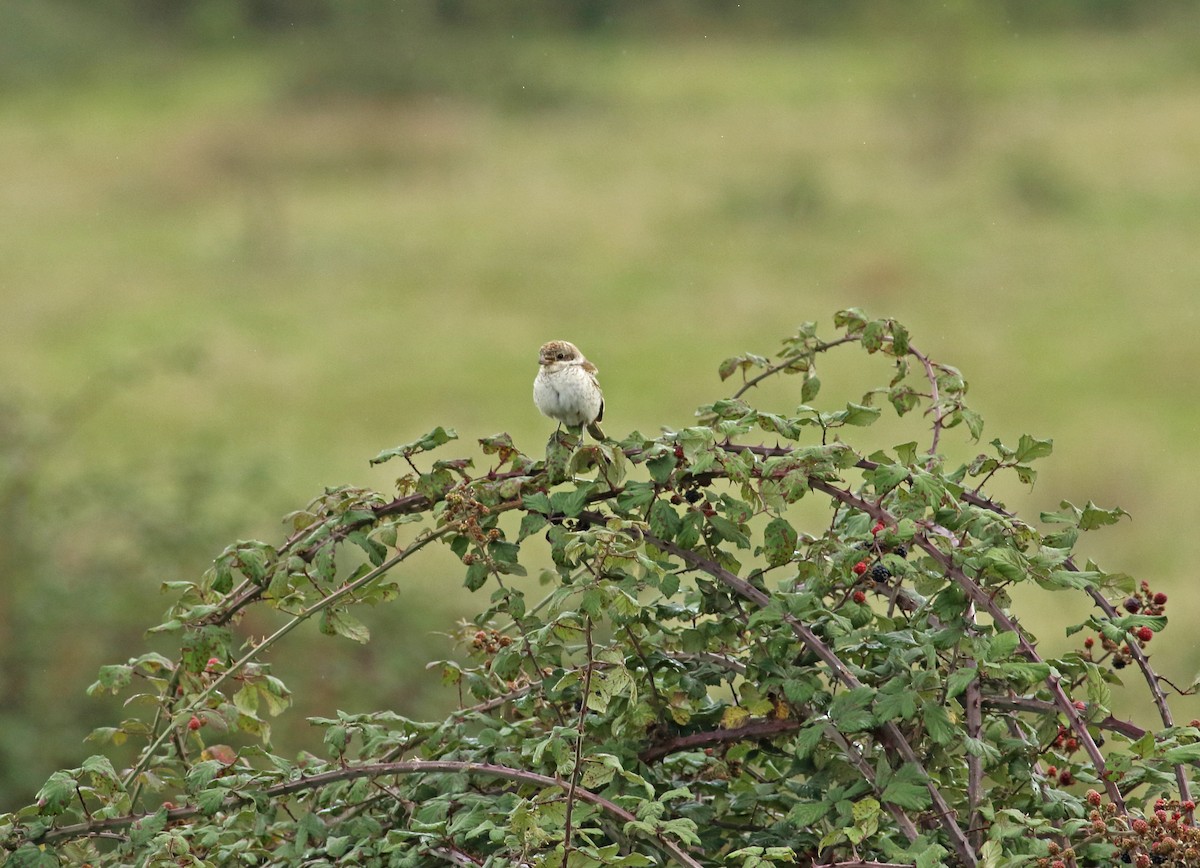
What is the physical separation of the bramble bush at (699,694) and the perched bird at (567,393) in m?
0.97

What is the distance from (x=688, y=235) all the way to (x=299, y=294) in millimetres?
6039

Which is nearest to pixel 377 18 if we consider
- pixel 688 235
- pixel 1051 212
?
Answer: pixel 688 235

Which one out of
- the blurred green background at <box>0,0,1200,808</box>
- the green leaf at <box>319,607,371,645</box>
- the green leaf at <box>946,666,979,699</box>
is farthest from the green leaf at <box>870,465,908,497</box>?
the blurred green background at <box>0,0,1200,808</box>

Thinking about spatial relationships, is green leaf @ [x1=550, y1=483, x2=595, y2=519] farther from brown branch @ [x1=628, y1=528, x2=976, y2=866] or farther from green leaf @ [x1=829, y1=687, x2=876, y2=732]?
green leaf @ [x1=829, y1=687, x2=876, y2=732]

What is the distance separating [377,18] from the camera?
115 ft

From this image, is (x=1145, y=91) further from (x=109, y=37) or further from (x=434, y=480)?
(x=434, y=480)

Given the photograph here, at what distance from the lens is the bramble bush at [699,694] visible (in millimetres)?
2176

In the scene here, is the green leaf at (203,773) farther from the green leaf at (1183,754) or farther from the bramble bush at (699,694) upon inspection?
the green leaf at (1183,754)

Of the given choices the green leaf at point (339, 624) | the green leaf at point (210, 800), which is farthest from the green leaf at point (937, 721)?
the green leaf at point (210, 800)

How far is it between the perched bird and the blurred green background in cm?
335

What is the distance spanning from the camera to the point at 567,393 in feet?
12.0

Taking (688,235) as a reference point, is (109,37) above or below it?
above

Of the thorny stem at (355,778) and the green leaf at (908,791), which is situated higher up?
the thorny stem at (355,778)

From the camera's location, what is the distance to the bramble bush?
2176 mm
